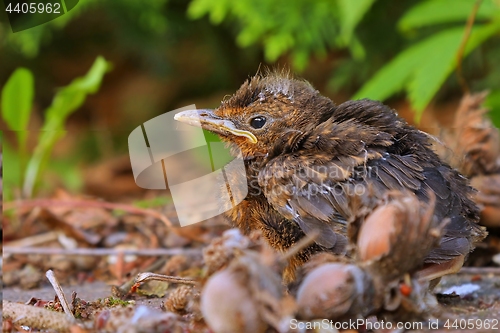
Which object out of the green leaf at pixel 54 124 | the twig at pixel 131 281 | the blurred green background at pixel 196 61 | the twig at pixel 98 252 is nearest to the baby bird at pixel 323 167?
the twig at pixel 131 281

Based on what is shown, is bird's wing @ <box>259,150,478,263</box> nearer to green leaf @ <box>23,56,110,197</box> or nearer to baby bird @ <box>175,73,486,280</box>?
baby bird @ <box>175,73,486,280</box>

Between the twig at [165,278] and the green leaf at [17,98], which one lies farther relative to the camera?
the green leaf at [17,98]

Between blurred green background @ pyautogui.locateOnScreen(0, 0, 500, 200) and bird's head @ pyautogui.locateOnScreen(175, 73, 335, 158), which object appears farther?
blurred green background @ pyautogui.locateOnScreen(0, 0, 500, 200)

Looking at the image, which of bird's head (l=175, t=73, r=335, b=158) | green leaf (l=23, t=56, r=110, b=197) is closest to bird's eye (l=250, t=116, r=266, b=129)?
bird's head (l=175, t=73, r=335, b=158)

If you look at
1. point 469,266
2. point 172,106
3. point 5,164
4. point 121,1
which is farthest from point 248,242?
point 172,106

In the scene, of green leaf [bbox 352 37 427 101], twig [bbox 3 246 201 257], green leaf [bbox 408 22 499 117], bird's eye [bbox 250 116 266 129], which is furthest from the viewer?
green leaf [bbox 352 37 427 101]

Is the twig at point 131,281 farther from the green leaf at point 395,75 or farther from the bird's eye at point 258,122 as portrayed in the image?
the green leaf at point 395,75

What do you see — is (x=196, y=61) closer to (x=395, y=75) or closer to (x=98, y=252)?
(x=395, y=75)

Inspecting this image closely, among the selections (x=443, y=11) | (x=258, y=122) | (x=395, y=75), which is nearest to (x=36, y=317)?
(x=258, y=122)
